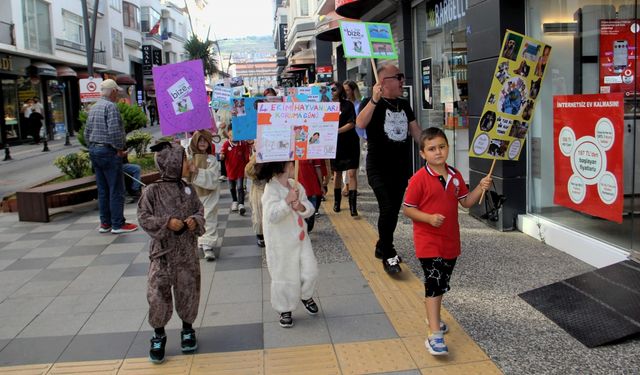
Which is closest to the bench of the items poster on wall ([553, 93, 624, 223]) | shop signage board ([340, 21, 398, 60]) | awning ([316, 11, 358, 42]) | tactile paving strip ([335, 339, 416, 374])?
shop signage board ([340, 21, 398, 60])

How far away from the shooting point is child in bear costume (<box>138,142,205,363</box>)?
3766mm

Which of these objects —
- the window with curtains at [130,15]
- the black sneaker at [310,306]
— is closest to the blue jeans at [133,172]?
the black sneaker at [310,306]

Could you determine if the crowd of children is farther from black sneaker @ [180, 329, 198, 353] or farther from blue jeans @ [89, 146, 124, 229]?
blue jeans @ [89, 146, 124, 229]

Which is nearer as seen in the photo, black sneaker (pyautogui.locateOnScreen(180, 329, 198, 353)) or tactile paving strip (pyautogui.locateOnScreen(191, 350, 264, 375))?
tactile paving strip (pyautogui.locateOnScreen(191, 350, 264, 375))

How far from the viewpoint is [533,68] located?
460cm

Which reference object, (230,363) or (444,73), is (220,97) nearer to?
(444,73)

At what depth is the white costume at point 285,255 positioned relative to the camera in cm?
421

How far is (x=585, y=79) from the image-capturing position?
5.89 meters

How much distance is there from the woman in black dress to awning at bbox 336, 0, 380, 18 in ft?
12.9

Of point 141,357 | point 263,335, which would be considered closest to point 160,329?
point 141,357

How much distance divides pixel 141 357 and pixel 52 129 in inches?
1186

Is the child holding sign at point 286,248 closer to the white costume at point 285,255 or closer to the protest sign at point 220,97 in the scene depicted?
the white costume at point 285,255

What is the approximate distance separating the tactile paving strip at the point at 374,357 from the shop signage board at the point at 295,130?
144cm

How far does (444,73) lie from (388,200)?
459 cm
